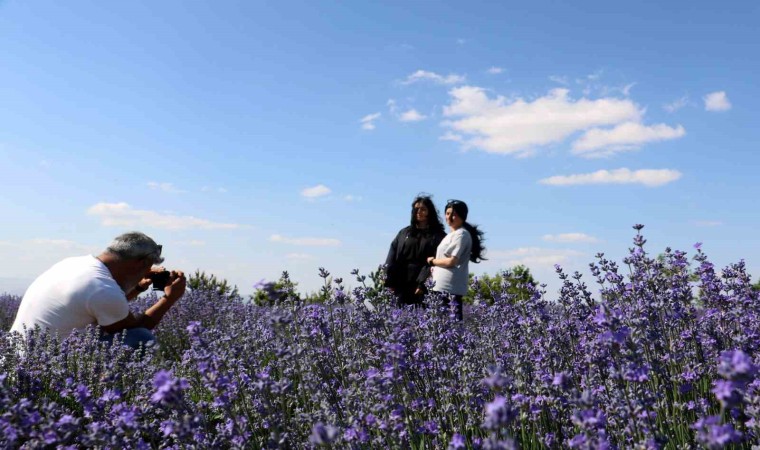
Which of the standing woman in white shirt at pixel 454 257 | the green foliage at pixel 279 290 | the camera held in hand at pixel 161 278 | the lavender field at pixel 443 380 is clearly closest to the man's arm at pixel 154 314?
the camera held in hand at pixel 161 278

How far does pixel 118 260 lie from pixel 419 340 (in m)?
2.78

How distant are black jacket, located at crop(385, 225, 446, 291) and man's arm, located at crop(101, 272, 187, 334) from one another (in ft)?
8.65

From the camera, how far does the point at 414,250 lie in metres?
7.41

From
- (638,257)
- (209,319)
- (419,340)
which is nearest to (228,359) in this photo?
(419,340)

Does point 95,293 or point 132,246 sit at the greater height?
point 132,246

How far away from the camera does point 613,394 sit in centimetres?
244

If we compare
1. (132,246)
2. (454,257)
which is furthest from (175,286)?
(454,257)

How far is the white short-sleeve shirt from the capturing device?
6.54 meters

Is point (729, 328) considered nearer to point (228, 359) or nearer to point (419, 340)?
point (419, 340)

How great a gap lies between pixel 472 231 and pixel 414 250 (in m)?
0.78

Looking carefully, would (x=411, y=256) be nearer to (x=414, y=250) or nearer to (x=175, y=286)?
(x=414, y=250)

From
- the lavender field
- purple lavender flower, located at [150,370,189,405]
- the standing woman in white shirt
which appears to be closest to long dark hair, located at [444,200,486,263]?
the standing woman in white shirt

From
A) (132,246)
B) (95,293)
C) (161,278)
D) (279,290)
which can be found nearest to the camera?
(279,290)

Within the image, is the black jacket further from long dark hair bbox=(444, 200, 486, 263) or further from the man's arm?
the man's arm
